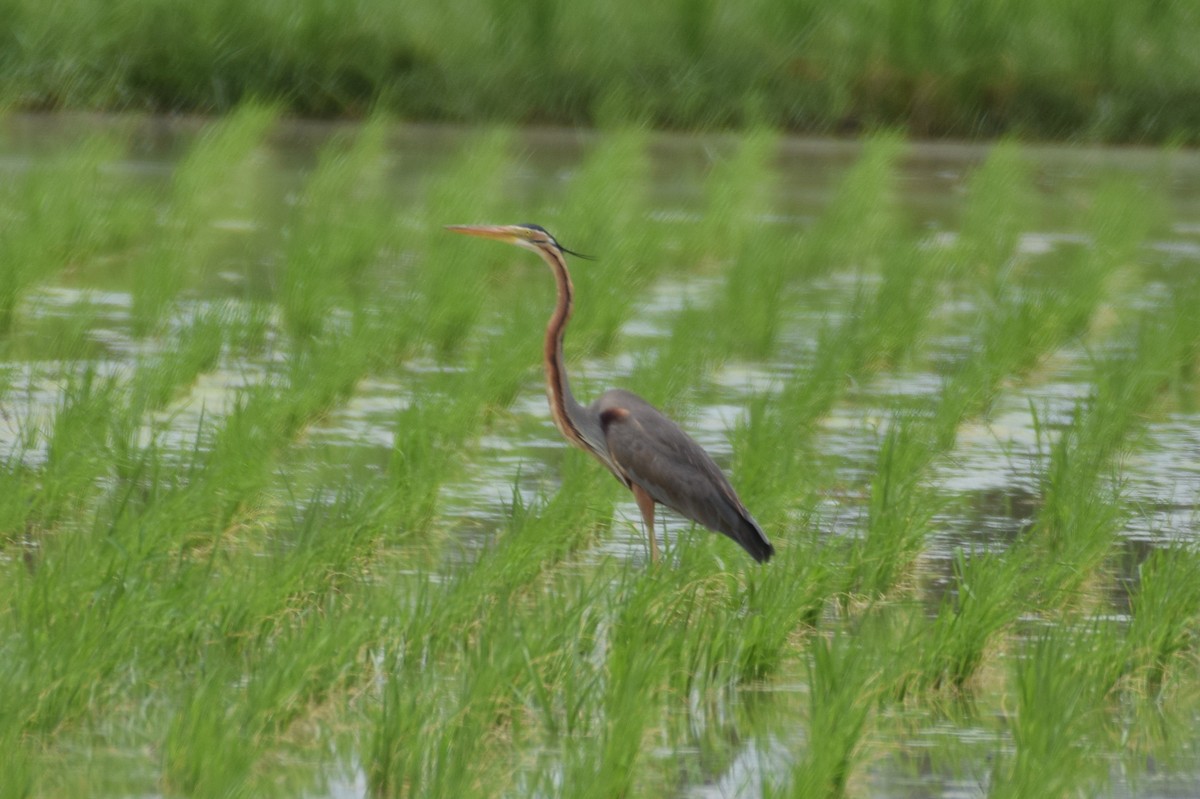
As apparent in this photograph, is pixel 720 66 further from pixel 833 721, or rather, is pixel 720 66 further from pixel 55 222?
pixel 833 721

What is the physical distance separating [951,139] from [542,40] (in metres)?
2.66

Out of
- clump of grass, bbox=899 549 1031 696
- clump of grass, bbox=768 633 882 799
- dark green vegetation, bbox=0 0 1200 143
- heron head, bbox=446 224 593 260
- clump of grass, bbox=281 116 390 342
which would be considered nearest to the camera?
clump of grass, bbox=768 633 882 799

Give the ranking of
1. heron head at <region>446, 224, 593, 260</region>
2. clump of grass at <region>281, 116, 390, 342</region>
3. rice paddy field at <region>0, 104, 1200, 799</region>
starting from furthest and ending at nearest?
clump of grass at <region>281, 116, 390, 342</region> → heron head at <region>446, 224, 593, 260</region> → rice paddy field at <region>0, 104, 1200, 799</region>

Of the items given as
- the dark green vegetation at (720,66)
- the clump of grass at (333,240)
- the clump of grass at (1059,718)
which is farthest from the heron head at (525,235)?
Result: the dark green vegetation at (720,66)

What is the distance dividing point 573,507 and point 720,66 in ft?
30.8

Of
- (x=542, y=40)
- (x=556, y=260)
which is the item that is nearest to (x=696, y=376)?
(x=556, y=260)

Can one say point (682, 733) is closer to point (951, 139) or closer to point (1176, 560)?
point (1176, 560)

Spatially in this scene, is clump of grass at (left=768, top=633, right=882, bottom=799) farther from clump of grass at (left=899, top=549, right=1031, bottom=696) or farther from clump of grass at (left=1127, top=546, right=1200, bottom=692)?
clump of grass at (left=1127, top=546, right=1200, bottom=692)

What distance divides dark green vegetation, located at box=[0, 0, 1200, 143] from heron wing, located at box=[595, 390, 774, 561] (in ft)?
28.5

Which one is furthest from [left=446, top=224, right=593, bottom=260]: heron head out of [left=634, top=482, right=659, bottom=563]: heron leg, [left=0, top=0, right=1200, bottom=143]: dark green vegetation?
[left=0, top=0, right=1200, bottom=143]: dark green vegetation

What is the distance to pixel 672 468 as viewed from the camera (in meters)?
4.71

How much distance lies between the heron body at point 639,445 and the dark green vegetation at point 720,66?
8.61 m

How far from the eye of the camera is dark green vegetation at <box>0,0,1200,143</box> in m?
13.5

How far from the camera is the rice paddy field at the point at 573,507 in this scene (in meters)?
3.52
